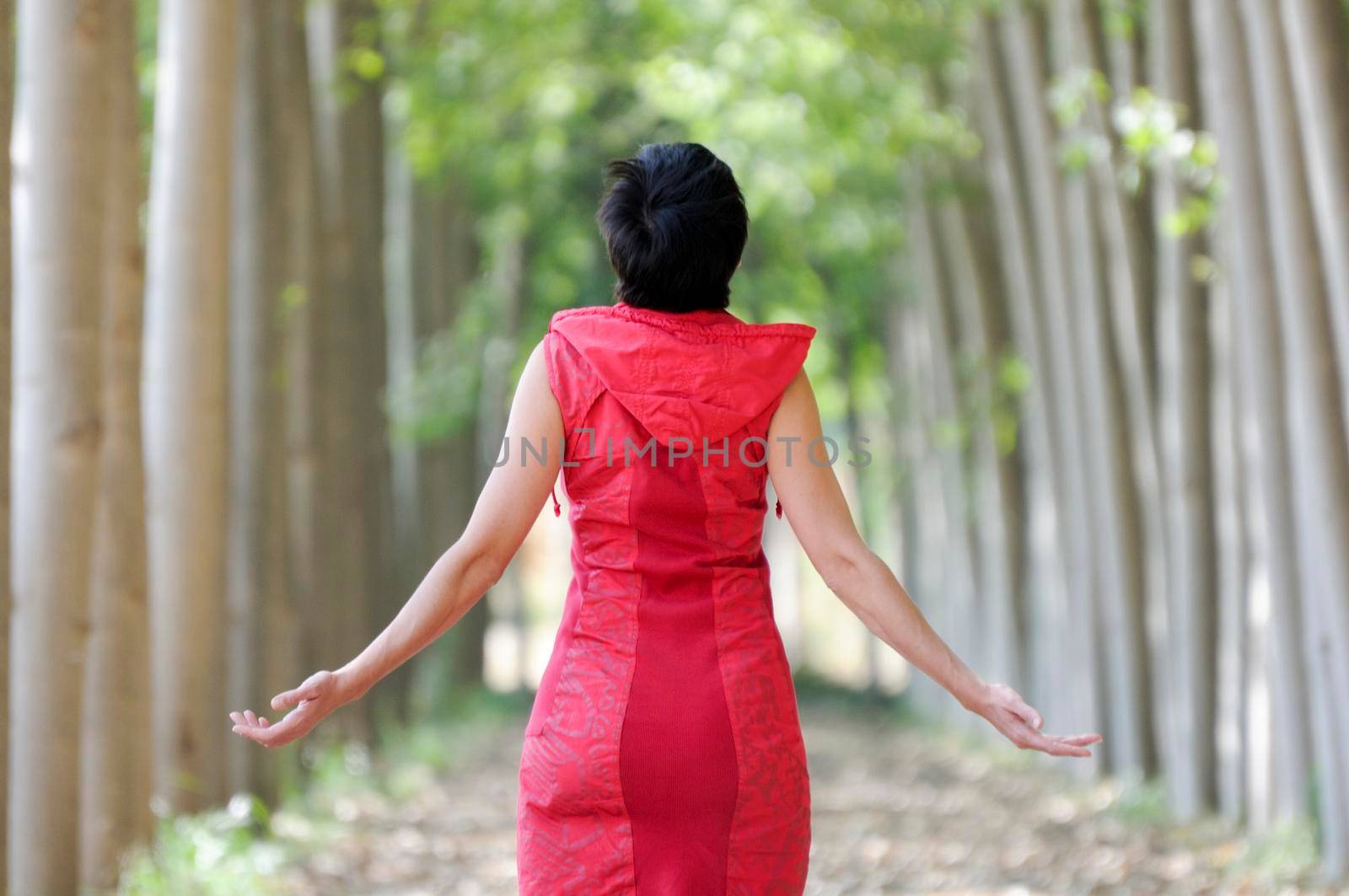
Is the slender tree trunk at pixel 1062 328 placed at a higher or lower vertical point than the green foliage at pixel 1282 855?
higher

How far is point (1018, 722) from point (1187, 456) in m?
6.11

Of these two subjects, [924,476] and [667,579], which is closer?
[667,579]

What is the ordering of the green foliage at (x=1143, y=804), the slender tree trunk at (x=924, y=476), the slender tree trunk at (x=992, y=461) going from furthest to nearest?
the slender tree trunk at (x=924, y=476), the slender tree trunk at (x=992, y=461), the green foliage at (x=1143, y=804)

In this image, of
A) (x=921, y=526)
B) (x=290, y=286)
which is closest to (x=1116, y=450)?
(x=290, y=286)

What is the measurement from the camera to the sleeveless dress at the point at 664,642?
9.27ft

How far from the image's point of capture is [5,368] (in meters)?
4.36

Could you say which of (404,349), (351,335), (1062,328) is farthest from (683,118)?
(1062,328)

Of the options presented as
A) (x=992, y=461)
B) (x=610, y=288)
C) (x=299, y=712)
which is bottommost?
(x=992, y=461)

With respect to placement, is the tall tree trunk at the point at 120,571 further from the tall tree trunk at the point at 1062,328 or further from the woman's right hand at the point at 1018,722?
the tall tree trunk at the point at 1062,328

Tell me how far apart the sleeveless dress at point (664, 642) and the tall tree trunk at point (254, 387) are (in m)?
5.94

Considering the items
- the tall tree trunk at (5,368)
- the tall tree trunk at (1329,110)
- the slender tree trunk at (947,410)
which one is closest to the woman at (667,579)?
the tall tree trunk at (5,368)

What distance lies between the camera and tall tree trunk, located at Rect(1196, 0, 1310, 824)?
718cm

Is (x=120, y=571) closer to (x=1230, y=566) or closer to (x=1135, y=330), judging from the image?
(x=1230, y=566)

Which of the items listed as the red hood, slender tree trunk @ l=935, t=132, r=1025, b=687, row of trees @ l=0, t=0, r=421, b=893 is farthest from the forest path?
the red hood
